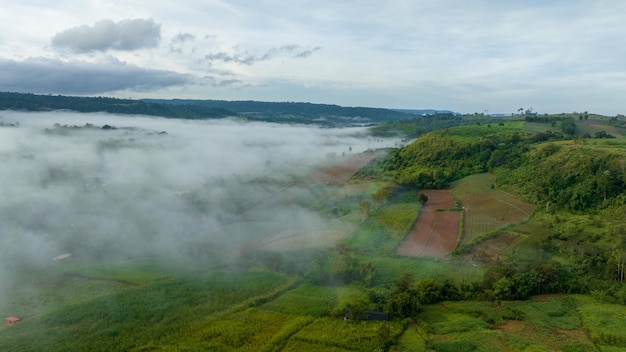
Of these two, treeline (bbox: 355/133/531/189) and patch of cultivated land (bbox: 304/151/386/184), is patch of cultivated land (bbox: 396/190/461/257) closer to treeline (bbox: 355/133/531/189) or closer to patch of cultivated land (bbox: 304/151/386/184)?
treeline (bbox: 355/133/531/189)

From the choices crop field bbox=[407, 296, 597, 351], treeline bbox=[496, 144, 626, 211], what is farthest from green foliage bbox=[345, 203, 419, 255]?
treeline bbox=[496, 144, 626, 211]

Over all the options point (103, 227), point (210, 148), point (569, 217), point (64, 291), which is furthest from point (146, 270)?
point (210, 148)

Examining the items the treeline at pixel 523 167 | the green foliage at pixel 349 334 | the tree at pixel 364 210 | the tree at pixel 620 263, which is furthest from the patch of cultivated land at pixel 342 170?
the green foliage at pixel 349 334

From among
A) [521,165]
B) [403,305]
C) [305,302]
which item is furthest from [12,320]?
[521,165]

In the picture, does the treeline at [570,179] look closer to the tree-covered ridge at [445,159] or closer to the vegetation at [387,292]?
the vegetation at [387,292]

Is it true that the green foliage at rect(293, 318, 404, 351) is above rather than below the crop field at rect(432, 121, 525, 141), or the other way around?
below

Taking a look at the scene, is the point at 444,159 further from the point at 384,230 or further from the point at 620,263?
the point at 620,263

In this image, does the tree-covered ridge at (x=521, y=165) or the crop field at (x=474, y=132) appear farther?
the crop field at (x=474, y=132)
